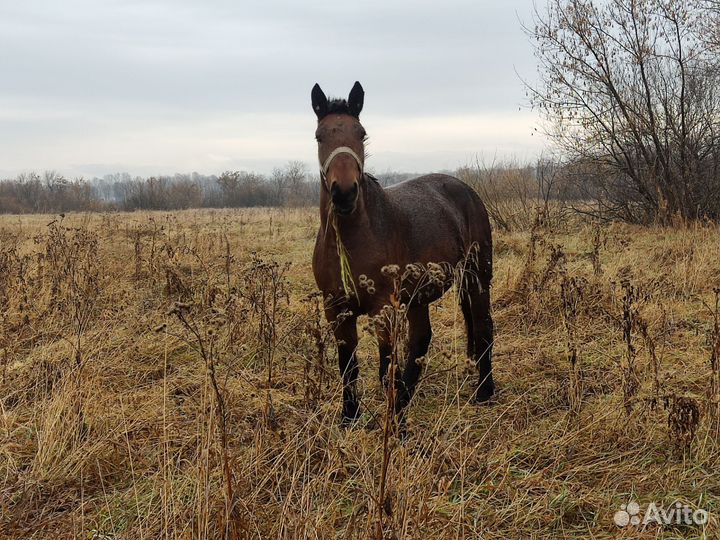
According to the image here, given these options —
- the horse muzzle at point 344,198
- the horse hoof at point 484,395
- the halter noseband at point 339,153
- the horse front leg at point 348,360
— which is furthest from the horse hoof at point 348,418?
the halter noseband at point 339,153

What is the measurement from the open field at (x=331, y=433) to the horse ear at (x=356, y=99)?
1.17m

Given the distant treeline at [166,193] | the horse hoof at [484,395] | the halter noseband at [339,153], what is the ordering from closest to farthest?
the halter noseband at [339,153] < the horse hoof at [484,395] < the distant treeline at [166,193]

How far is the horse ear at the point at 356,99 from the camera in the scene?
335 cm

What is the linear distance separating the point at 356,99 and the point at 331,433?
7.13 feet

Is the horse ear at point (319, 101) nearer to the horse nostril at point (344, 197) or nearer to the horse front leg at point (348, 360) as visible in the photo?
the horse nostril at point (344, 197)

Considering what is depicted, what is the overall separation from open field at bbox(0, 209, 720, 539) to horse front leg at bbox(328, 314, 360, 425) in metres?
0.12

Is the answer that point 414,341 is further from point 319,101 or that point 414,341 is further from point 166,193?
point 166,193

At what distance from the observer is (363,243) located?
3.18 metres

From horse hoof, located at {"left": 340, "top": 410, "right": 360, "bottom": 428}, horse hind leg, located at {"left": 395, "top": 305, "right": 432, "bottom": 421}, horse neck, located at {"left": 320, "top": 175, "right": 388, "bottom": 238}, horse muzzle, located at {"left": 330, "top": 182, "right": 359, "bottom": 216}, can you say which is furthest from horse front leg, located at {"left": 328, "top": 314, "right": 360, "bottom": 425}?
horse muzzle, located at {"left": 330, "top": 182, "right": 359, "bottom": 216}

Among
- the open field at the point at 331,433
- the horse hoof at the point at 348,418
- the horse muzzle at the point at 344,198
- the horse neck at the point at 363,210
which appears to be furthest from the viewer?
the horse hoof at the point at 348,418

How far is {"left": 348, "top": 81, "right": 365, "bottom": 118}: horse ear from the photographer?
3.35 meters

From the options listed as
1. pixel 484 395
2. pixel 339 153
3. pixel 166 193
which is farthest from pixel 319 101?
pixel 166 193

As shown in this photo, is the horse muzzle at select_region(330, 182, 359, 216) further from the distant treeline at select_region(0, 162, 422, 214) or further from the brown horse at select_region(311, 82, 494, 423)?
the distant treeline at select_region(0, 162, 422, 214)

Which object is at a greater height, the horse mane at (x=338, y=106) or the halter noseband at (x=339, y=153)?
the horse mane at (x=338, y=106)
